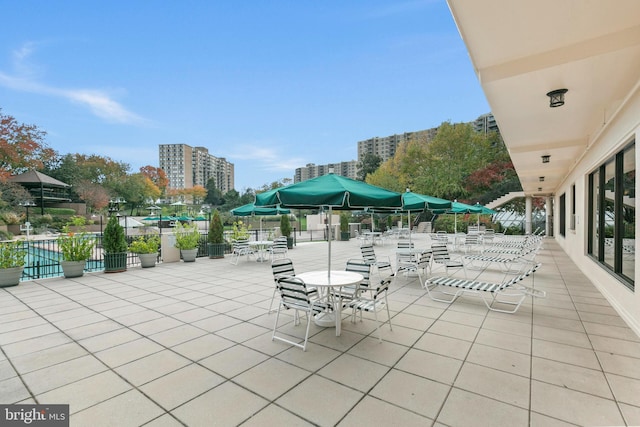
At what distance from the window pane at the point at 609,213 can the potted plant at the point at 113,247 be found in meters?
10.6

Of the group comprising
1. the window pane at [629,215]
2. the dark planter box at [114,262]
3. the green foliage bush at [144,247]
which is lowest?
the dark planter box at [114,262]

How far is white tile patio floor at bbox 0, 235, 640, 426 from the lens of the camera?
2109 mm

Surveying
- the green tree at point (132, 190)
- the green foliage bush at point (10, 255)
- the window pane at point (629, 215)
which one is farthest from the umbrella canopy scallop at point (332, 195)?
the green tree at point (132, 190)

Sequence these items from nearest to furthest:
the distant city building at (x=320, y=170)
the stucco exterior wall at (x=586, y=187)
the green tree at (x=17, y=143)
Answer: the stucco exterior wall at (x=586, y=187), the green tree at (x=17, y=143), the distant city building at (x=320, y=170)

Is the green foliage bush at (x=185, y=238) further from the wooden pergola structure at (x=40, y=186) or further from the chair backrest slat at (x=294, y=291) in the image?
the wooden pergola structure at (x=40, y=186)

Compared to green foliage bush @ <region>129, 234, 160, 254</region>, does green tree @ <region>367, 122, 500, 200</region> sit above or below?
above

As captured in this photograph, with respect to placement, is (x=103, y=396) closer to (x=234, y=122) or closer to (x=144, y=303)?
(x=144, y=303)

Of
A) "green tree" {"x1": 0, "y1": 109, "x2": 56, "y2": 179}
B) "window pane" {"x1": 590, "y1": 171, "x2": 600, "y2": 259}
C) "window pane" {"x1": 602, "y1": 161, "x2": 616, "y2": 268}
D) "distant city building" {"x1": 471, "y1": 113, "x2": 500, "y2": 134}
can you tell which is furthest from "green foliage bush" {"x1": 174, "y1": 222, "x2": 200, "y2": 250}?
"distant city building" {"x1": 471, "y1": 113, "x2": 500, "y2": 134}

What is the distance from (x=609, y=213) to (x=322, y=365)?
6062 mm

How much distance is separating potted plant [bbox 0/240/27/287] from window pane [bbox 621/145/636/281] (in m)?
11.2

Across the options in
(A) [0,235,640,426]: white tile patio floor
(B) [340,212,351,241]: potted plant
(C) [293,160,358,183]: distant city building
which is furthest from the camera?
(C) [293,160,358,183]: distant city building

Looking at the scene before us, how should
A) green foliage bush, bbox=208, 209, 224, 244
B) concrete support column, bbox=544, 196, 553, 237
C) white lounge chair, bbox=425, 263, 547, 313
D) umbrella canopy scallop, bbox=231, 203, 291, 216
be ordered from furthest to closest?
concrete support column, bbox=544, 196, 553, 237 → green foliage bush, bbox=208, 209, 224, 244 → umbrella canopy scallop, bbox=231, 203, 291, 216 → white lounge chair, bbox=425, 263, 547, 313

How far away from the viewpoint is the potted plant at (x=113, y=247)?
764 cm

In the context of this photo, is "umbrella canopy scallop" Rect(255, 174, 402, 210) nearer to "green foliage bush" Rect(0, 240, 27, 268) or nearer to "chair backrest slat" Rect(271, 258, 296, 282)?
"chair backrest slat" Rect(271, 258, 296, 282)
